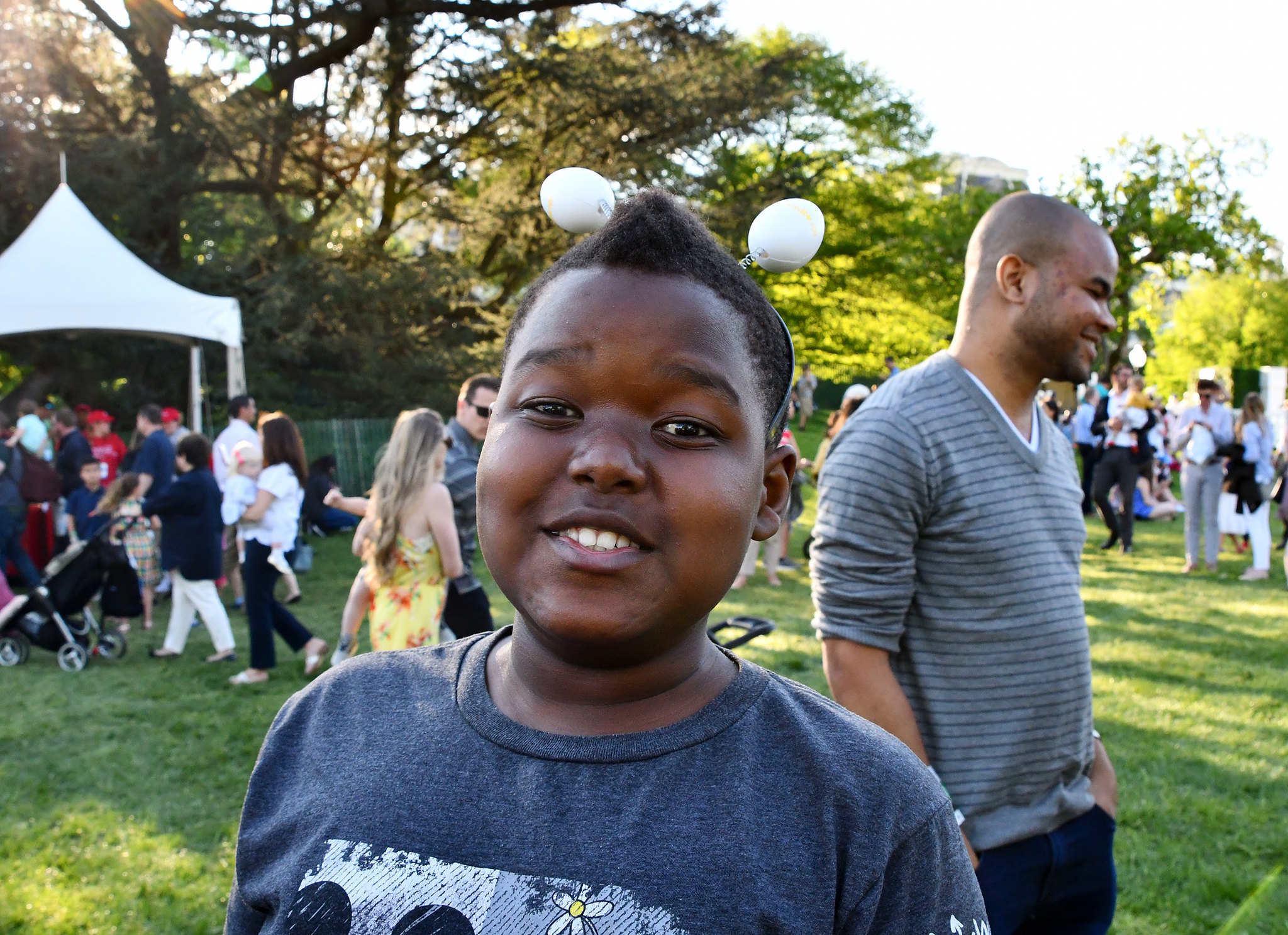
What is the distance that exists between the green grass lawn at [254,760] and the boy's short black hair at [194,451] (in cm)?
161

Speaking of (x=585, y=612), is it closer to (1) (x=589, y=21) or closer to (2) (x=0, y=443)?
(2) (x=0, y=443)

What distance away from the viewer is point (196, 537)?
782 centimetres

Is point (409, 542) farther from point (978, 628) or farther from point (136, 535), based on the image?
point (136, 535)

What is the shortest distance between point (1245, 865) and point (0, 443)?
10.6m

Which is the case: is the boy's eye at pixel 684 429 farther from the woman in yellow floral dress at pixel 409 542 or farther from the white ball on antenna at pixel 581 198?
the woman in yellow floral dress at pixel 409 542

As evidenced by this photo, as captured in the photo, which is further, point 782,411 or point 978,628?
point 978,628

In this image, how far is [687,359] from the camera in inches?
49.2

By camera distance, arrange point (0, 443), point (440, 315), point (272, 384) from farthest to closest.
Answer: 1. point (440, 315)
2. point (272, 384)
3. point (0, 443)

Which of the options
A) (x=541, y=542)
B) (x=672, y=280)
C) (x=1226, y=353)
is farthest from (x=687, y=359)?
(x=1226, y=353)

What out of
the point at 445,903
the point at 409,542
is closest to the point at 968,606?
the point at 445,903

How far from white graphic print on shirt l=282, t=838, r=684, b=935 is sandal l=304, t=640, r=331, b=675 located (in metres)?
6.76

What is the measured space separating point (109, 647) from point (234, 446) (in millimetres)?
2338

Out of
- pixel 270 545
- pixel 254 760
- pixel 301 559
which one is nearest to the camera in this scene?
pixel 254 760

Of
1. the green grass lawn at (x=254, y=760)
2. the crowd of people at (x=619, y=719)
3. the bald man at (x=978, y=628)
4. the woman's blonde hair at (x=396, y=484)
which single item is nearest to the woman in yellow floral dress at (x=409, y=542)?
the woman's blonde hair at (x=396, y=484)
